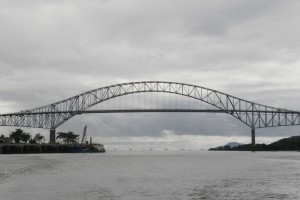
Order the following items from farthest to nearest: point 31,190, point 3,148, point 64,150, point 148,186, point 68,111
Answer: point 64,150, point 68,111, point 3,148, point 148,186, point 31,190

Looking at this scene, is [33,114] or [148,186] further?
[33,114]

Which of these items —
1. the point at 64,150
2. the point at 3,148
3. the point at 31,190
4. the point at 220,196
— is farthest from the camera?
the point at 64,150

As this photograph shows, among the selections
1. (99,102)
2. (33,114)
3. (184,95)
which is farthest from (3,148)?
(184,95)

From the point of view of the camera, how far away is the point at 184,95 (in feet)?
547

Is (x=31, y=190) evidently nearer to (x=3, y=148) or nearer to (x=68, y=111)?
(x=3, y=148)

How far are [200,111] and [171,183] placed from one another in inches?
4874

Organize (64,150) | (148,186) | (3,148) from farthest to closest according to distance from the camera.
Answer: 1. (64,150)
2. (3,148)
3. (148,186)

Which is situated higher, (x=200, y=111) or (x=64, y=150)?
(x=200, y=111)

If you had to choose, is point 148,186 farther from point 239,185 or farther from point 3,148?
point 3,148

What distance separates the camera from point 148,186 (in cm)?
3969

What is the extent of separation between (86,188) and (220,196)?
10703 millimetres

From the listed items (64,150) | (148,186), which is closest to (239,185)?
(148,186)

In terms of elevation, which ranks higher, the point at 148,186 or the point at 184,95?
the point at 184,95

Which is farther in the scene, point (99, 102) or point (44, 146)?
point (44, 146)
